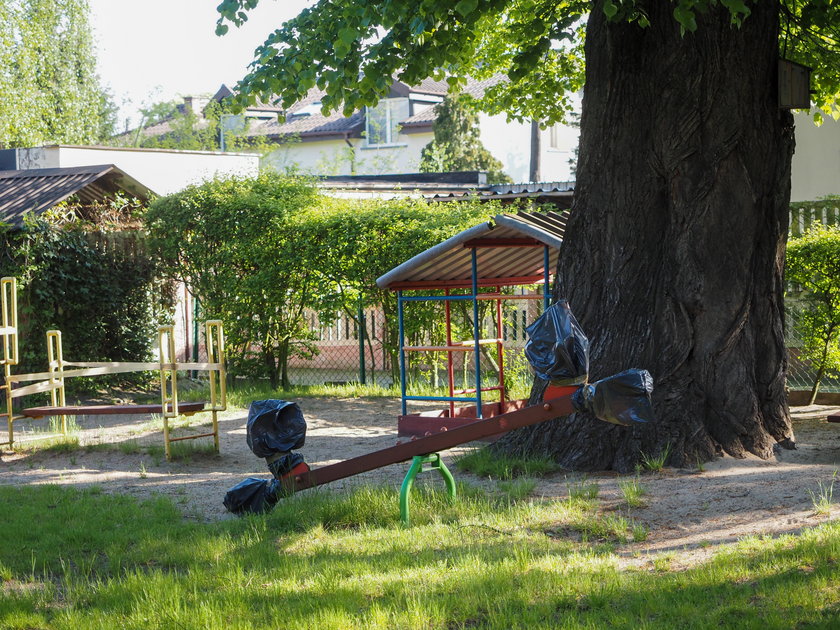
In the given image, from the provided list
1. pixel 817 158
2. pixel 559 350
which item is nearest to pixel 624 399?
pixel 559 350

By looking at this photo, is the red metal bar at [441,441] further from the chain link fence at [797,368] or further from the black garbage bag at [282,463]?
the chain link fence at [797,368]

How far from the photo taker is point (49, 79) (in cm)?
4809

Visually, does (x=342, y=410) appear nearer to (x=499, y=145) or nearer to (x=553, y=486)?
(x=553, y=486)

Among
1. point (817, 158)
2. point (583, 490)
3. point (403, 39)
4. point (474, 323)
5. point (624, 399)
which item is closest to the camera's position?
point (624, 399)

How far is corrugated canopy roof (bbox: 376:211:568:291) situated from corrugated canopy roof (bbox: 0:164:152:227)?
6975mm

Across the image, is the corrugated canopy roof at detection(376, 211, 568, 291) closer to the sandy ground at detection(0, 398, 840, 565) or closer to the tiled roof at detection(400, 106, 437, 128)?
the sandy ground at detection(0, 398, 840, 565)

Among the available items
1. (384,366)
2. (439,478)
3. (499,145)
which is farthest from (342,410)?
(499,145)

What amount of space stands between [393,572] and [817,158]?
20.3 metres

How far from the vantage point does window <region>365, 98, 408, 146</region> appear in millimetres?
45406

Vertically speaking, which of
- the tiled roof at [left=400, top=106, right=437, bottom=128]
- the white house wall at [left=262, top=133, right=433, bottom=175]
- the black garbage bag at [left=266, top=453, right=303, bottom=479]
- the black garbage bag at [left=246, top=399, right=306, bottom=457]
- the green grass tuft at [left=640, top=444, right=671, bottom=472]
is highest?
the tiled roof at [left=400, top=106, right=437, bottom=128]

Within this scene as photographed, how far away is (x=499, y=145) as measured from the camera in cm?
4188

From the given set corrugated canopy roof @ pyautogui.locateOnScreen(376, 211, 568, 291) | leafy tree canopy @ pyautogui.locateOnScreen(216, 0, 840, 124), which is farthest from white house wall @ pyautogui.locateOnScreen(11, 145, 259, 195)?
leafy tree canopy @ pyautogui.locateOnScreen(216, 0, 840, 124)

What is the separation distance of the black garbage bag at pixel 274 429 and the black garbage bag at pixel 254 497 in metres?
0.22

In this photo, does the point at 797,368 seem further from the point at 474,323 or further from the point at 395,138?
the point at 395,138
